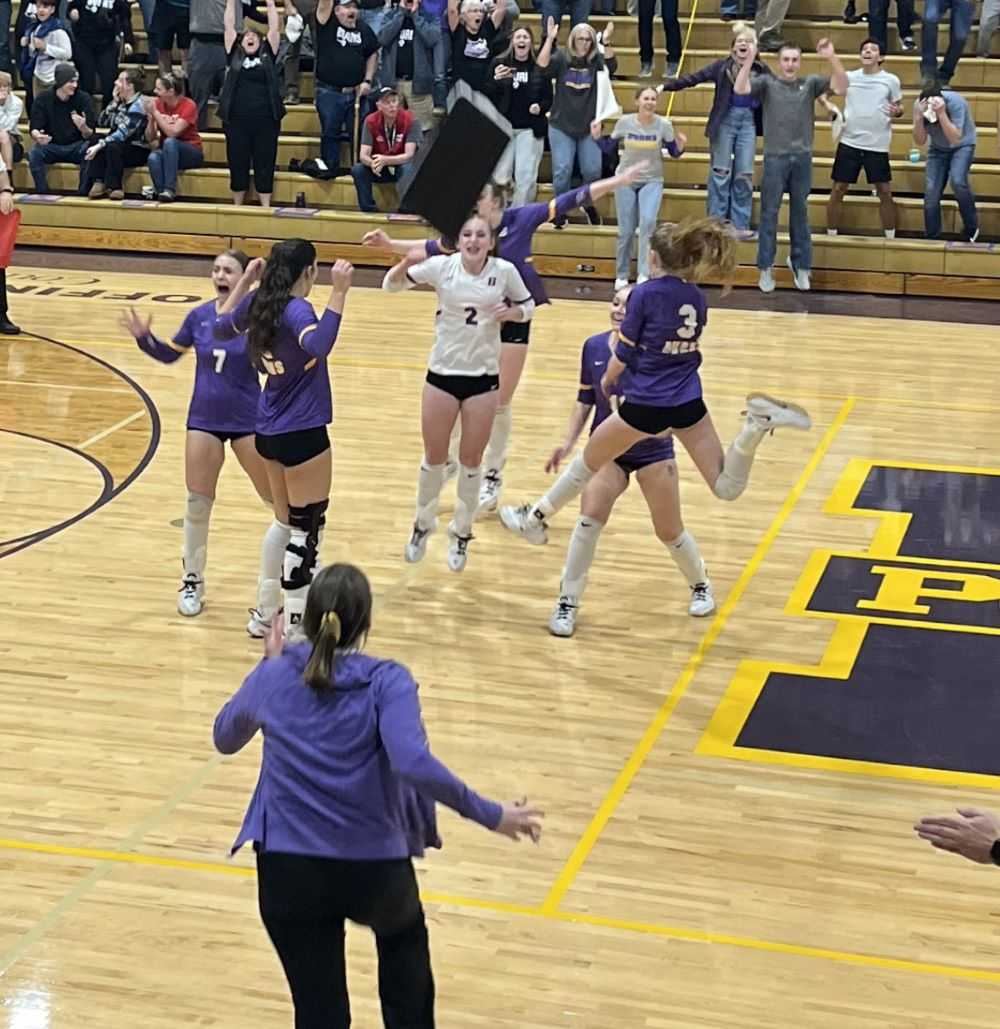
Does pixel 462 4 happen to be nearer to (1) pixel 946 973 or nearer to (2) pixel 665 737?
(2) pixel 665 737

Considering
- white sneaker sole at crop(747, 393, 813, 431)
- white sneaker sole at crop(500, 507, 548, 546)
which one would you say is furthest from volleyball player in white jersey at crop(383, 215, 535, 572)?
white sneaker sole at crop(747, 393, 813, 431)

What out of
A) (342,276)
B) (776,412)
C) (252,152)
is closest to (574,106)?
(252,152)

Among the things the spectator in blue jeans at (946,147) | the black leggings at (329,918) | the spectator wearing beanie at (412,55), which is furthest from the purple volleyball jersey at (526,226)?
the spectator wearing beanie at (412,55)

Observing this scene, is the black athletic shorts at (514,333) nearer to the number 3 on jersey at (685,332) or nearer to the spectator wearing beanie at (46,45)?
the number 3 on jersey at (685,332)

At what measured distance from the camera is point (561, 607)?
8.88 metres

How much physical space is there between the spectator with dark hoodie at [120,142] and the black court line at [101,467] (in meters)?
5.77

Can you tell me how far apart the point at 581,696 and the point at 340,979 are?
3.82 metres

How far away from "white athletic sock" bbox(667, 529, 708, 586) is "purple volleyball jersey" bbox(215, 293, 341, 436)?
184 centimetres

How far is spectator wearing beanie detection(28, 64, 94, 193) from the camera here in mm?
20156

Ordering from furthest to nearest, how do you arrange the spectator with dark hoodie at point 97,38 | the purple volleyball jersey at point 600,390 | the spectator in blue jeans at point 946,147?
the spectator with dark hoodie at point 97,38 → the spectator in blue jeans at point 946,147 → the purple volleyball jersey at point 600,390

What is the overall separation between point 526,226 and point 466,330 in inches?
49.5

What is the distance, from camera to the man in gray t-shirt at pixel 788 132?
16906 millimetres

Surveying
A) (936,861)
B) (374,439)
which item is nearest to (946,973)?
(936,861)

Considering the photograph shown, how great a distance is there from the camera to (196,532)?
8.88 meters
